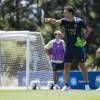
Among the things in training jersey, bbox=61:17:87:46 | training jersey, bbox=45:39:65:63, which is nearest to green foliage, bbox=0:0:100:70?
training jersey, bbox=45:39:65:63

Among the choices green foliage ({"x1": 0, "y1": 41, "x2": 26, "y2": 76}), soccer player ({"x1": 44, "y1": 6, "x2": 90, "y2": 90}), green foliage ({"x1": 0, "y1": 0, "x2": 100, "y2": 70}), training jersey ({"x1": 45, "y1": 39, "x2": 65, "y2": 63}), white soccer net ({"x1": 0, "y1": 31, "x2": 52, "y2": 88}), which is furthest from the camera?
green foliage ({"x1": 0, "y1": 0, "x2": 100, "y2": 70})

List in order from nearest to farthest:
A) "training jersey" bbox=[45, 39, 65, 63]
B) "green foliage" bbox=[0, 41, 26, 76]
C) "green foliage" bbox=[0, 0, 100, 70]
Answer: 1. "training jersey" bbox=[45, 39, 65, 63]
2. "green foliage" bbox=[0, 41, 26, 76]
3. "green foliage" bbox=[0, 0, 100, 70]

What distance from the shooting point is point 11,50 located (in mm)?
17703

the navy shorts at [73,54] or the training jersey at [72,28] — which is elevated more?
the training jersey at [72,28]

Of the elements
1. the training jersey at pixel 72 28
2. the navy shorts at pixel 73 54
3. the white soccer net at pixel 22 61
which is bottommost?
the white soccer net at pixel 22 61

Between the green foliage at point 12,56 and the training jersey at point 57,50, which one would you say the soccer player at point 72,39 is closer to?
the training jersey at point 57,50

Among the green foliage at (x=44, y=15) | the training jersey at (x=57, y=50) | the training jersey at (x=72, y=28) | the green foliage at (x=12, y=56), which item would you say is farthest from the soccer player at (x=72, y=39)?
the green foliage at (x=44, y=15)

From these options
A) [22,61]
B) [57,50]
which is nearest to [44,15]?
[22,61]

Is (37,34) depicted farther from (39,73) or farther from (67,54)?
(67,54)

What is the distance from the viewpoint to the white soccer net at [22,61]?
15164 mm

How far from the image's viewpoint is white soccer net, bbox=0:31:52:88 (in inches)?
597

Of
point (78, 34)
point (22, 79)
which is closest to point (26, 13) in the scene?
point (22, 79)

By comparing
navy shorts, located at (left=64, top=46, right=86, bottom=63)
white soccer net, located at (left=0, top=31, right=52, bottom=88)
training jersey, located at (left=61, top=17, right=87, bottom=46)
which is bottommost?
white soccer net, located at (left=0, top=31, right=52, bottom=88)

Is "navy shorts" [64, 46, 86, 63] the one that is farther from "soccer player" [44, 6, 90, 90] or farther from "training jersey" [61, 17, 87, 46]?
"training jersey" [61, 17, 87, 46]
